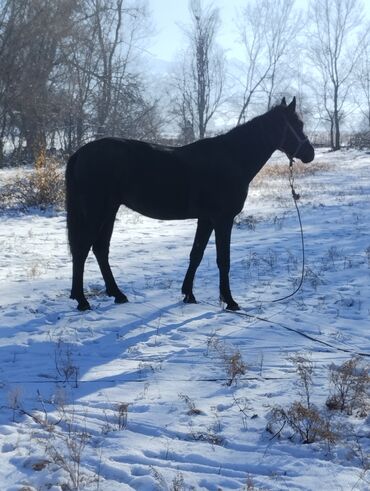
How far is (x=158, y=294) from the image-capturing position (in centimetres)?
596

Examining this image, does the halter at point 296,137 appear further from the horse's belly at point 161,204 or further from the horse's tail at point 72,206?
the horse's tail at point 72,206

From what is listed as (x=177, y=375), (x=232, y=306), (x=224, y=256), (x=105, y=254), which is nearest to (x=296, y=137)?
Answer: (x=224, y=256)

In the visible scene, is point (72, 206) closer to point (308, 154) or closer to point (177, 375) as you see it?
point (177, 375)

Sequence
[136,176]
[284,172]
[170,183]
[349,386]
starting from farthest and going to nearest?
[284,172] < [170,183] < [136,176] < [349,386]

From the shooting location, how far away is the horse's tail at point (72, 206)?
528cm

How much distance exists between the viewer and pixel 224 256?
5664 mm

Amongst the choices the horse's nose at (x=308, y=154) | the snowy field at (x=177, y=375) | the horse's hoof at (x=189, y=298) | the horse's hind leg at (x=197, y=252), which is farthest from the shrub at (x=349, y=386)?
the horse's nose at (x=308, y=154)

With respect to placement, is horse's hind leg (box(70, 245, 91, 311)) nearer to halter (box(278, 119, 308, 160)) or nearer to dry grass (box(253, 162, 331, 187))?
halter (box(278, 119, 308, 160))

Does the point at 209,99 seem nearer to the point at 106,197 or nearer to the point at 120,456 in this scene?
the point at 106,197

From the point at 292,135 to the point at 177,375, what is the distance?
346 centimetres

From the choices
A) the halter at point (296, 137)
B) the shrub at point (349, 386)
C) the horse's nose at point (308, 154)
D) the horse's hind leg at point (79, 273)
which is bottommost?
the shrub at point (349, 386)

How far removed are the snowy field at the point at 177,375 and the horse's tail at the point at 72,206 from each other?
2.38 feet

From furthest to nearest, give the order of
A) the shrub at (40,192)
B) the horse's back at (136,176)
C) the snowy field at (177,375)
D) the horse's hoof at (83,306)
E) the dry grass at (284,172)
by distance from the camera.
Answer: the dry grass at (284,172), the shrub at (40,192), the horse's hoof at (83,306), the horse's back at (136,176), the snowy field at (177,375)

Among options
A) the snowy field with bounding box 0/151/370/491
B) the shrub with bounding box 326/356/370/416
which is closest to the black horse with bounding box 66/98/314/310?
the snowy field with bounding box 0/151/370/491
